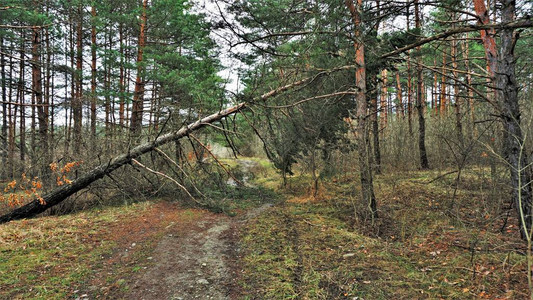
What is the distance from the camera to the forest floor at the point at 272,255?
320 cm

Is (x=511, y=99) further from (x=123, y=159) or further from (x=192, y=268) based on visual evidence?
(x=123, y=159)

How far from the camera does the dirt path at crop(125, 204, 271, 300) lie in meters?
3.25

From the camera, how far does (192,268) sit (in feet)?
12.8

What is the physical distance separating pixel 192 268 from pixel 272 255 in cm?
129

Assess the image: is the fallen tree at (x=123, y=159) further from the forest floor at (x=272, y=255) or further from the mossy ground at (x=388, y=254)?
the mossy ground at (x=388, y=254)

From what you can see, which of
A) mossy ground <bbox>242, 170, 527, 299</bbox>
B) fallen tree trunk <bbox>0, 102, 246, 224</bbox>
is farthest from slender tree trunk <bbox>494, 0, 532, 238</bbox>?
fallen tree trunk <bbox>0, 102, 246, 224</bbox>

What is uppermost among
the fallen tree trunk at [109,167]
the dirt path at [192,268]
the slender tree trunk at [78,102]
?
the slender tree trunk at [78,102]

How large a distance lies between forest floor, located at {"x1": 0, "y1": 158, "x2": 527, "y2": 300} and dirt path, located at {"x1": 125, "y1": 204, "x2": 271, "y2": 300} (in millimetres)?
16

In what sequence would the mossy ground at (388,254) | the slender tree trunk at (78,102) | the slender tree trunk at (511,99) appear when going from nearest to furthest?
the mossy ground at (388,254) → the slender tree trunk at (511,99) → the slender tree trunk at (78,102)

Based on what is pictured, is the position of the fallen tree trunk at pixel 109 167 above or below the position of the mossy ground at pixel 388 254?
above

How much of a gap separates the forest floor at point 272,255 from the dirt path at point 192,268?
0.02 m

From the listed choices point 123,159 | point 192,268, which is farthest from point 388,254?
point 123,159

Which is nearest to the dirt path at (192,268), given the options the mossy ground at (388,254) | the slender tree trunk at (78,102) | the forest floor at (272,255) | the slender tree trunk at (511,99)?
the forest floor at (272,255)

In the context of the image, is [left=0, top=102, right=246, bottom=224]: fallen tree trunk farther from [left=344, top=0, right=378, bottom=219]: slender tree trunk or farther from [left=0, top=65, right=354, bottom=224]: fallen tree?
[left=344, top=0, right=378, bottom=219]: slender tree trunk
